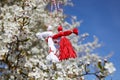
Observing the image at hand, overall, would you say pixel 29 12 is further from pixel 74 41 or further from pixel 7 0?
pixel 74 41

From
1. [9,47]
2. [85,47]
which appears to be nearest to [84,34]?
[85,47]

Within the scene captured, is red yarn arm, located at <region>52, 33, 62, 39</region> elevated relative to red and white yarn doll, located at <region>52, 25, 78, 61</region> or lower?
elevated

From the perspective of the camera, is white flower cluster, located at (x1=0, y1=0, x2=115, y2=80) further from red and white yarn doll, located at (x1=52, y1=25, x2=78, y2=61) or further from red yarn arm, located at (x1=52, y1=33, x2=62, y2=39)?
red yarn arm, located at (x1=52, y1=33, x2=62, y2=39)

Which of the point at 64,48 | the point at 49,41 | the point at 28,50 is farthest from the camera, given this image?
the point at 28,50

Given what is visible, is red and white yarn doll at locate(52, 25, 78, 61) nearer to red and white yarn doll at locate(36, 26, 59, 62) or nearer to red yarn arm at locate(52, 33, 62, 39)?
red yarn arm at locate(52, 33, 62, 39)

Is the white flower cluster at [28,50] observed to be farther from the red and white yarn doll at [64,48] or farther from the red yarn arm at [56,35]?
the red yarn arm at [56,35]

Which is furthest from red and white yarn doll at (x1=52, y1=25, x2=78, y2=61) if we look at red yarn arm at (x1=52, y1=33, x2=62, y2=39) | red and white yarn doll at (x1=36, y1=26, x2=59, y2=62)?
red and white yarn doll at (x1=36, y1=26, x2=59, y2=62)

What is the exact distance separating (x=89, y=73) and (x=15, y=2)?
143 inches

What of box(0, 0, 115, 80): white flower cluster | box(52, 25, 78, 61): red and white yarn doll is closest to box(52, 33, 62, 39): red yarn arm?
box(52, 25, 78, 61): red and white yarn doll

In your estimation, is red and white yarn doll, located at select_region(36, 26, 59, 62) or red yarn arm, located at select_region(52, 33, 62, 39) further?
red yarn arm, located at select_region(52, 33, 62, 39)

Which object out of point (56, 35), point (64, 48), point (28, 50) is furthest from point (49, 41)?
point (28, 50)

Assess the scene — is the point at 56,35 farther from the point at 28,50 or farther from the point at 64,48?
the point at 28,50

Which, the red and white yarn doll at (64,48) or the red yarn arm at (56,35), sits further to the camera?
the red yarn arm at (56,35)

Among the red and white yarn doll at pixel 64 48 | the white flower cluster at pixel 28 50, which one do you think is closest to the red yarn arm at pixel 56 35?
the red and white yarn doll at pixel 64 48
